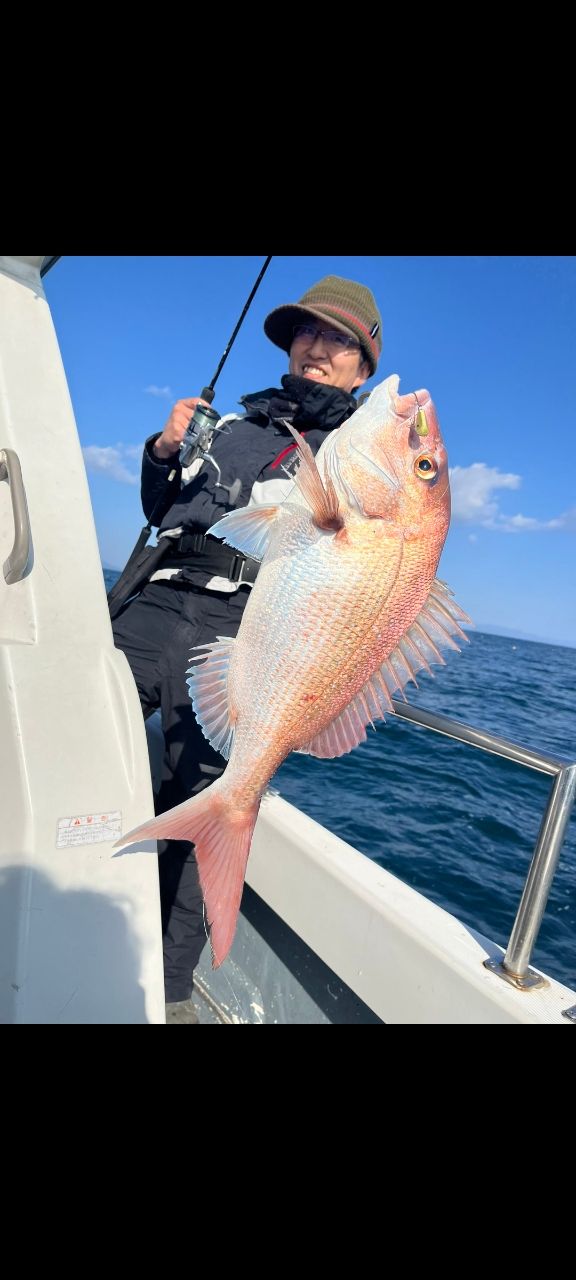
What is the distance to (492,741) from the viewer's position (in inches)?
85.4

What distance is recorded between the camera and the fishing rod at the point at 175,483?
198 centimetres

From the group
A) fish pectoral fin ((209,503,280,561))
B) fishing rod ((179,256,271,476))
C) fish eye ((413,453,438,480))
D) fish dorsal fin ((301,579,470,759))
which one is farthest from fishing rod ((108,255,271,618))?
fish dorsal fin ((301,579,470,759))

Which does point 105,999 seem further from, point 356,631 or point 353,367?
point 353,367

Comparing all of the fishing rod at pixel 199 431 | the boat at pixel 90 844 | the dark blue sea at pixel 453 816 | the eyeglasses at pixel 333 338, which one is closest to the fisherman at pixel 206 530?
the eyeglasses at pixel 333 338

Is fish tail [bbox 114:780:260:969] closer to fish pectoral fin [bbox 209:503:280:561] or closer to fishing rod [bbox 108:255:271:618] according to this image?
fish pectoral fin [bbox 209:503:280:561]

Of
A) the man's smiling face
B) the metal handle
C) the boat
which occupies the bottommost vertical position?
the boat

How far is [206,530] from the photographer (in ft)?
7.84

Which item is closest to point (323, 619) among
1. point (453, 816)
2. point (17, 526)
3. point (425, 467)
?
point (425, 467)

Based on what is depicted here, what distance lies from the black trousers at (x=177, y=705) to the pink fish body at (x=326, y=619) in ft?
2.11

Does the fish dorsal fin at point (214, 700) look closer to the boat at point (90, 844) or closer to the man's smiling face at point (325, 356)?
the boat at point (90, 844)

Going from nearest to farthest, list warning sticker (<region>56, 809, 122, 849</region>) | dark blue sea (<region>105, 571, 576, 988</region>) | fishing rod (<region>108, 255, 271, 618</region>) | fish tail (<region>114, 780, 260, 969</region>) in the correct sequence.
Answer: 1. fish tail (<region>114, 780, 260, 969</region>)
2. warning sticker (<region>56, 809, 122, 849</region>)
3. fishing rod (<region>108, 255, 271, 618</region>)
4. dark blue sea (<region>105, 571, 576, 988</region>)

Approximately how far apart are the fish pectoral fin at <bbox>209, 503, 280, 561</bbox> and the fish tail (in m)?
0.67

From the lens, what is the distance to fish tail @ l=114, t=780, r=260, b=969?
1.48 metres

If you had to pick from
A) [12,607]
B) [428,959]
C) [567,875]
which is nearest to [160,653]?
[12,607]
